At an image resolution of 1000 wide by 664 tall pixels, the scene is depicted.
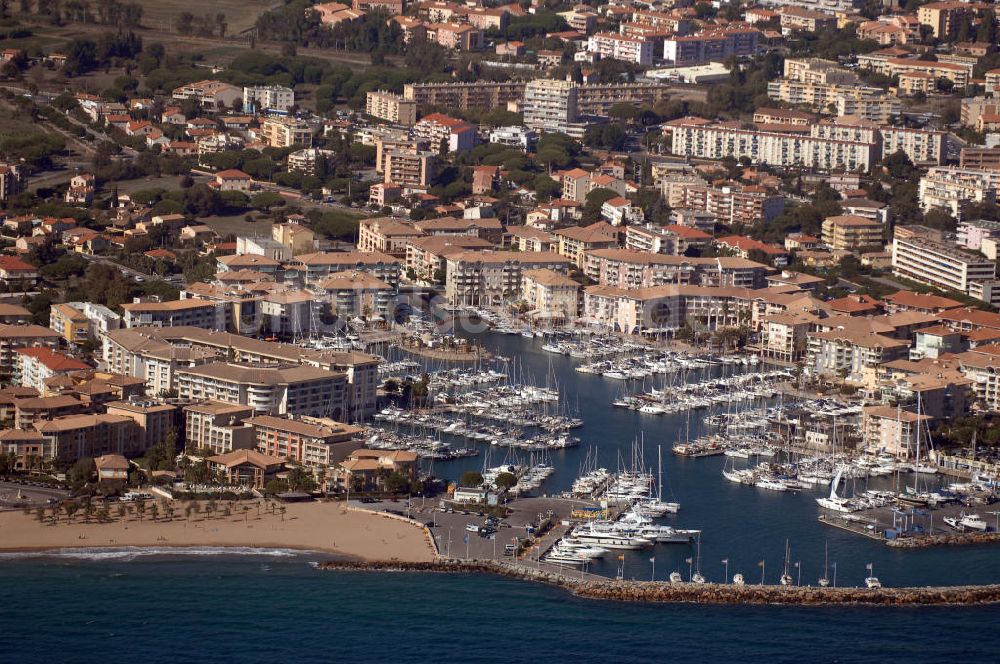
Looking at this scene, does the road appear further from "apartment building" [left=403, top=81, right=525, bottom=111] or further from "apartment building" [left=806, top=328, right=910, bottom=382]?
"apartment building" [left=403, top=81, right=525, bottom=111]

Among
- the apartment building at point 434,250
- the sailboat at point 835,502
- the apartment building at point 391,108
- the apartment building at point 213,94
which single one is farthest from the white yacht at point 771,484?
the apartment building at point 213,94

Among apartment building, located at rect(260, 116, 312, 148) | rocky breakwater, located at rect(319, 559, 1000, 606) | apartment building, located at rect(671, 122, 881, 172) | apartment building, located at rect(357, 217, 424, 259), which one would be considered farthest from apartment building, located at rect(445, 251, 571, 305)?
rocky breakwater, located at rect(319, 559, 1000, 606)

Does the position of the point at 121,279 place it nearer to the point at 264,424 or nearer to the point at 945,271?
the point at 264,424

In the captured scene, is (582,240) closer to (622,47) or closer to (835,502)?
(835,502)

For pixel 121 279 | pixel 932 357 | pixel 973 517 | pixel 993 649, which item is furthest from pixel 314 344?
pixel 993 649

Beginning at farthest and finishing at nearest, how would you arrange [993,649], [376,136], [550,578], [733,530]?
[376,136] < [733,530] < [550,578] < [993,649]

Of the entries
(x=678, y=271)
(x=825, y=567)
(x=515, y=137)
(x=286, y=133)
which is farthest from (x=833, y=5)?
(x=825, y=567)

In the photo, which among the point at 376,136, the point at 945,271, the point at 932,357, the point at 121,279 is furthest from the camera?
the point at 376,136
